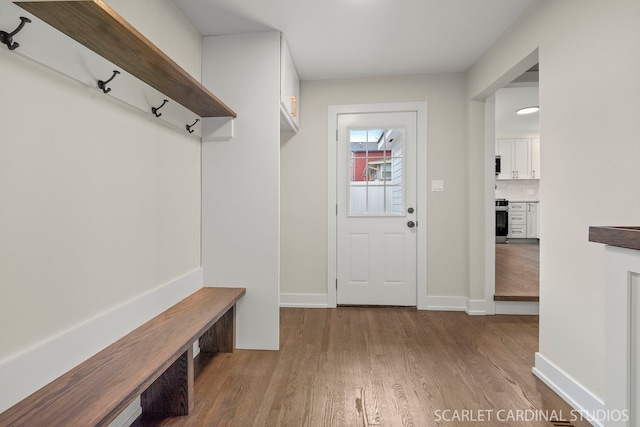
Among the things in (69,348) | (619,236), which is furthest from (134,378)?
(619,236)

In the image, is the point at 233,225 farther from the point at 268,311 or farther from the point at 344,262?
the point at 344,262

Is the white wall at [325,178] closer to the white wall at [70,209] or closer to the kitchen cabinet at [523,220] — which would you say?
the white wall at [70,209]

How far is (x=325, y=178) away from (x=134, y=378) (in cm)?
240

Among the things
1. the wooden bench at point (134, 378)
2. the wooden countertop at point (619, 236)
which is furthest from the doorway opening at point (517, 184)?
the wooden bench at point (134, 378)

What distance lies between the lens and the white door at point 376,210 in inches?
123

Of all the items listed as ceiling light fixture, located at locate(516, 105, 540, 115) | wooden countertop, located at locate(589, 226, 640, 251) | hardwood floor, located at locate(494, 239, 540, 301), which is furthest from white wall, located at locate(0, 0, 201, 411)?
ceiling light fixture, located at locate(516, 105, 540, 115)

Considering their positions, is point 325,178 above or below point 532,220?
above

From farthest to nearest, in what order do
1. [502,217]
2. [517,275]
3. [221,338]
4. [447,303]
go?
[502,217] → [517,275] → [447,303] → [221,338]

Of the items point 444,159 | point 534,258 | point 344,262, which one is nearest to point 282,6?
point 444,159

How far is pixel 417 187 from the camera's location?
10.2ft

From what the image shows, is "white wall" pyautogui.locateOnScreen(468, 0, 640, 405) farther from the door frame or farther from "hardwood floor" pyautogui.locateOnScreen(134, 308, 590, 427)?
the door frame

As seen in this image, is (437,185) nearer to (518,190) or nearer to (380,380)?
(380,380)

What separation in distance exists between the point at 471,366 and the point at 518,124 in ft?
18.4

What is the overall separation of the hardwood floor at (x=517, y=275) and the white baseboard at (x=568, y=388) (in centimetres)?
117
